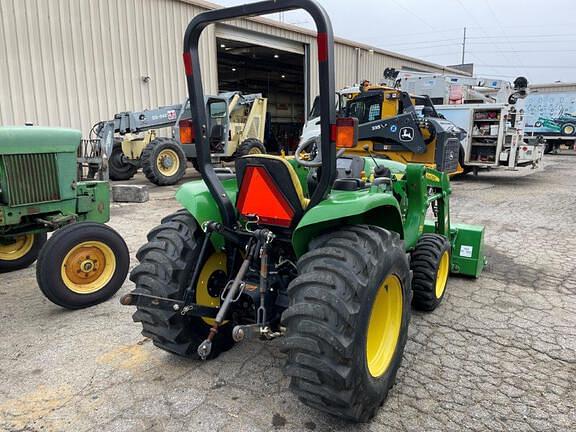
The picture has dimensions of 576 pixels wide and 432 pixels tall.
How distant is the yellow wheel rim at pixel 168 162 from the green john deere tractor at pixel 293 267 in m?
8.31

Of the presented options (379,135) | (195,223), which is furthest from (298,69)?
(195,223)

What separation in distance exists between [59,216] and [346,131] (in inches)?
125

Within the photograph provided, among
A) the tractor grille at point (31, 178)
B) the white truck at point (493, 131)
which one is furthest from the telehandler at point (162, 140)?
the tractor grille at point (31, 178)

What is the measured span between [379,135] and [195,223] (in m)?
7.61

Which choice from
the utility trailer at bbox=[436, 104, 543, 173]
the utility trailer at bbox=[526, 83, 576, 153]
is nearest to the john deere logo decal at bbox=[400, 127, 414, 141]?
the utility trailer at bbox=[436, 104, 543, 173]

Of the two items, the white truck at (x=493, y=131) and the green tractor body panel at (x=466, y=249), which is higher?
the white truck at (x=493, y=131)

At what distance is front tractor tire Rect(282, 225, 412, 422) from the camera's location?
1.96 meters

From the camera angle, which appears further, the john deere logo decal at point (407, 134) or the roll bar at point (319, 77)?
the john deere logo decal at point (407, 134)

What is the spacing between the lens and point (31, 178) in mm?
3904

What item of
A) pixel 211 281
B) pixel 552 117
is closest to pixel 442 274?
pixel 211 281

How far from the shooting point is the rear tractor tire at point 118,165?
11445 mm

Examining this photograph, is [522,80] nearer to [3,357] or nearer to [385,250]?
[385,250]

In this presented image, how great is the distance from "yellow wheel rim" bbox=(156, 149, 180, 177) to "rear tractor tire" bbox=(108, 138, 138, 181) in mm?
1236

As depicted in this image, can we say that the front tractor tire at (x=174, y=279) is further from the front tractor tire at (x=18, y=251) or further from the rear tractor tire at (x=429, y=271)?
the front tractor tire at (x=18, y=251)
